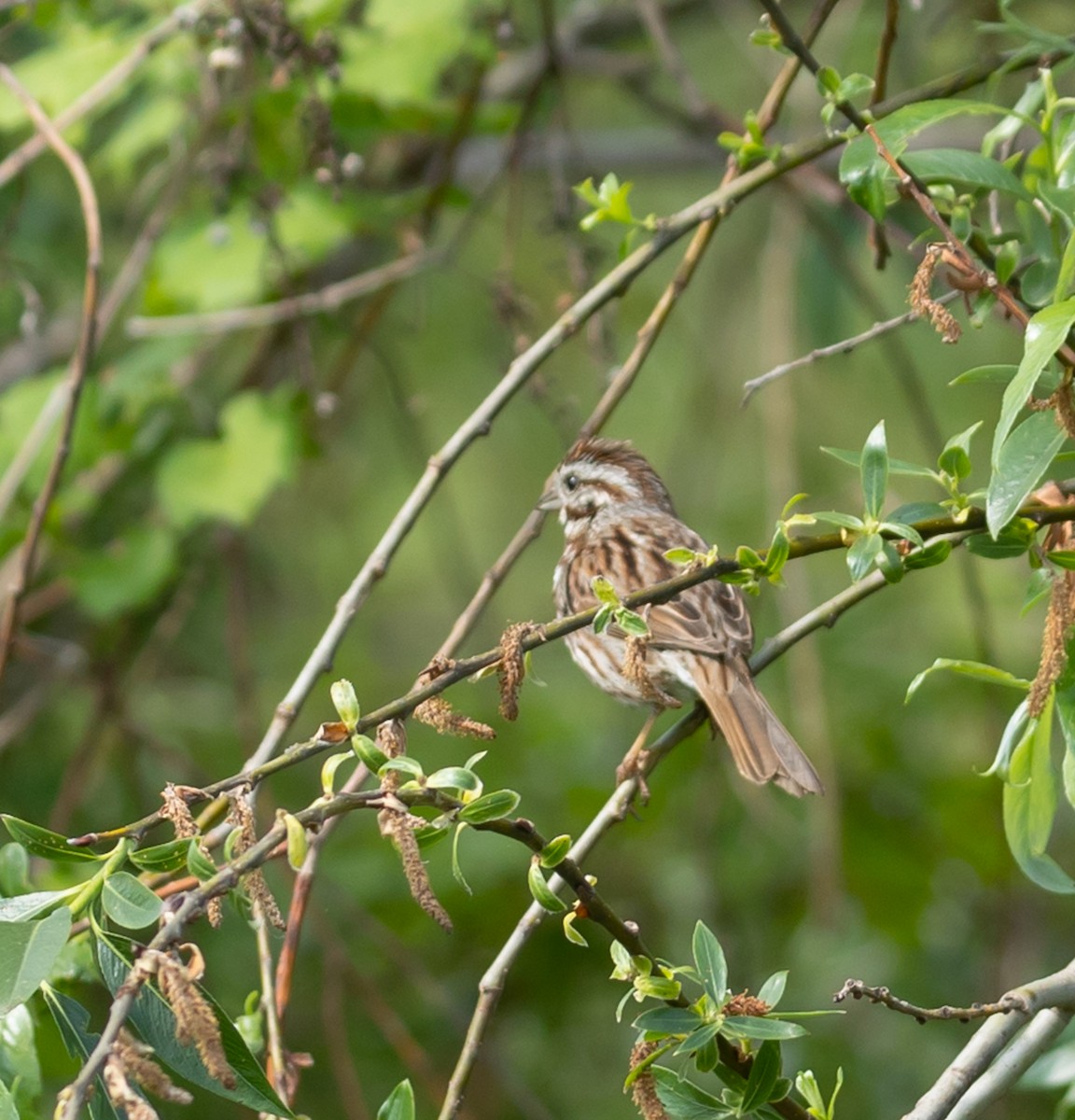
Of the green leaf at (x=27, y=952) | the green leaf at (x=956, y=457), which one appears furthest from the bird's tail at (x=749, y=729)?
the green leaf at (x=27, y=952)

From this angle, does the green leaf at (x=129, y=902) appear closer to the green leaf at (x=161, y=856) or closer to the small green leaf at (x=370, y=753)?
the green leaf at (x=161, y=856)

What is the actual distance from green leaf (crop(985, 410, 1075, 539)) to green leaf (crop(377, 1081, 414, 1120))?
890 mm

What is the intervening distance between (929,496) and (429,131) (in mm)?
3284

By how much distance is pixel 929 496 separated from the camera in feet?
22.4

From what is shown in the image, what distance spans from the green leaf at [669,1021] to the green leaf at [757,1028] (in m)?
0.03

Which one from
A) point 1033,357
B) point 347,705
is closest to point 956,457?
point 1033,357

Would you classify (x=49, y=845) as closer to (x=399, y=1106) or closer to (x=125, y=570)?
(x=399, y=1106)

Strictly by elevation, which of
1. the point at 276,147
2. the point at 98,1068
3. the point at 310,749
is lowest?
the point at 98,1068

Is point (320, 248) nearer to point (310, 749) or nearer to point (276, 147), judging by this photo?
point (276, 147)

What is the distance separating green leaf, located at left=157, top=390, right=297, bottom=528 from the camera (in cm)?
394

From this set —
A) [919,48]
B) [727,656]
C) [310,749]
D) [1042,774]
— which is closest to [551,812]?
[727,656]

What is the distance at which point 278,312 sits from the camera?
3869mm

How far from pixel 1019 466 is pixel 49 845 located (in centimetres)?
109

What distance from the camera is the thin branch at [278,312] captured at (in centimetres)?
374
